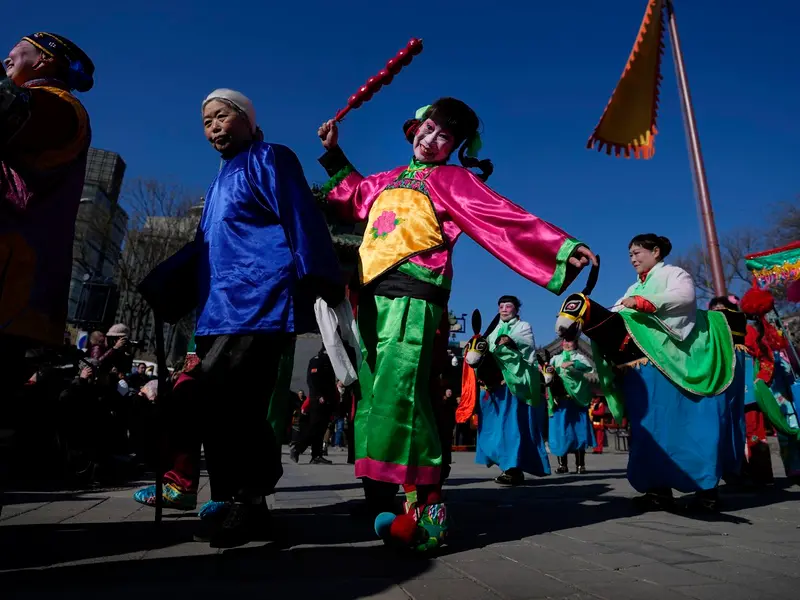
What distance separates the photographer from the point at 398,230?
111 inches

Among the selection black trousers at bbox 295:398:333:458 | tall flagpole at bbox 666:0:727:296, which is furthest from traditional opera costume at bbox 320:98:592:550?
tall flagpole at bbox 666:0:727:296

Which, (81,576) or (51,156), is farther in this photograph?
(51,156)

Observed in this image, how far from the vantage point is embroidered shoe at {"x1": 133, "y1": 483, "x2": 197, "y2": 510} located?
3041 millimetres

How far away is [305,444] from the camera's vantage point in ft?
29.3

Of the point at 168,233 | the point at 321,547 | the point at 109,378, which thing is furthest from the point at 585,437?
the point at 168,233

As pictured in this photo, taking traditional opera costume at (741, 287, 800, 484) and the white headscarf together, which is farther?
traditional opera costume at (741, 287, 800, 484)

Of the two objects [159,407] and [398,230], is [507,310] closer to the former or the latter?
[398,230]

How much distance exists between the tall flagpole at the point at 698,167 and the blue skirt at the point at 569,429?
8.75 feet

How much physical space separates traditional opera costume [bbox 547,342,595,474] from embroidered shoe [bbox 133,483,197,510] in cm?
552

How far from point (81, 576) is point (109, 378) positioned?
4826mm

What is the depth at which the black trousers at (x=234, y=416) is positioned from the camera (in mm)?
2311

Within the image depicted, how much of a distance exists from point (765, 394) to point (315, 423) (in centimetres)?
569

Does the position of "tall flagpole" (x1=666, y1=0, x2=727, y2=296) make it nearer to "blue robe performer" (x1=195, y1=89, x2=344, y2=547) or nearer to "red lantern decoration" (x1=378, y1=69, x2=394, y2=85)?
"red lantern decoration" (x1=378, y1=69, x2=394, y2=85)

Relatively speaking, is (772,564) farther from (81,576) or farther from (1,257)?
(1,257)
